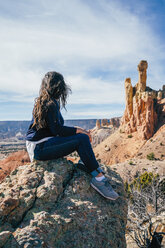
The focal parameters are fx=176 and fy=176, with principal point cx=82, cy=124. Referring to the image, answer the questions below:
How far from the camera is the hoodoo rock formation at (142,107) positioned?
48.6m

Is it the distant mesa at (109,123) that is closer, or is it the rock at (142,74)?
the rock at (142,74)

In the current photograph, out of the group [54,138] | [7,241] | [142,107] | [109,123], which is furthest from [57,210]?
[109,123]

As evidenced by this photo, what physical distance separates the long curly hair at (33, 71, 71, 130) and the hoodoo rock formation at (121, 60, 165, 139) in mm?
47812

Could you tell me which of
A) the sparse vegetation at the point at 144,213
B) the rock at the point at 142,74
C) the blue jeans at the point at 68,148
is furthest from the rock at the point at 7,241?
the rock at the point at 142,74

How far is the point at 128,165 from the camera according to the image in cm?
3453

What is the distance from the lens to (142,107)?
50.9 metres

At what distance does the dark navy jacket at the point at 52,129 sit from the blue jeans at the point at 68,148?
0.47 ft

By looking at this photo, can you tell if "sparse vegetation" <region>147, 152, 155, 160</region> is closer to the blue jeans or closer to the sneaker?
the sneaker

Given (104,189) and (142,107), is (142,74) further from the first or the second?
(104,189)

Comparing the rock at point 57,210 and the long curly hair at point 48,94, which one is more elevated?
the long curly hair at point 48,94

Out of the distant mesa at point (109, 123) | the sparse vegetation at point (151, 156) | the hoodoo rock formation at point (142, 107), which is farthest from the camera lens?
the distant mesa at point (109, 123)

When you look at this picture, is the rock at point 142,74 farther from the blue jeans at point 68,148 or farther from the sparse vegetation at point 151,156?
the blue jeans at point 68,148

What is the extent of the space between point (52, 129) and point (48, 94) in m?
0.67

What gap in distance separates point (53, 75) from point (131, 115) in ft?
178
